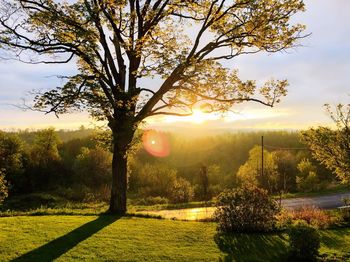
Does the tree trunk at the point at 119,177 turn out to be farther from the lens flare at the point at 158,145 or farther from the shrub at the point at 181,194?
the lens flare at the point at 158,145

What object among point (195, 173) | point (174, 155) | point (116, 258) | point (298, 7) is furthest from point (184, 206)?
point (174, 155)

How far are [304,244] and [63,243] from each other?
27.9ft

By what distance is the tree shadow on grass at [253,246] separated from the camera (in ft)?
46.9

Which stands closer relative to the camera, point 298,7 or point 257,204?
point 257,204

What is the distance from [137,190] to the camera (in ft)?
195

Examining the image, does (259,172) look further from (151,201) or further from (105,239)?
(105,239)

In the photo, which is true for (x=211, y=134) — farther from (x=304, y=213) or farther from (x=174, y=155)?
(x=304, y=213)

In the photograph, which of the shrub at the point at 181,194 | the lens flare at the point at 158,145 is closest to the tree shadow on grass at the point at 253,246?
the shrub at the point at 181,194

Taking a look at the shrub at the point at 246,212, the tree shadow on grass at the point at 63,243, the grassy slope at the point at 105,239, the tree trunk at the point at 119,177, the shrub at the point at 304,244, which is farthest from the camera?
the tree trunk at the point at 119,177

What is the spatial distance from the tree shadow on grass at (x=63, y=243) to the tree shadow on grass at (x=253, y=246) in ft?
16.9

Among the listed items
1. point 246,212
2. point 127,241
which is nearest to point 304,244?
point 246,212

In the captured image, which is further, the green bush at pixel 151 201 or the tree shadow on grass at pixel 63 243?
the green bush at pixel 151 201

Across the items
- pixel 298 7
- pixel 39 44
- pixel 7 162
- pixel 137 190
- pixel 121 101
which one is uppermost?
pixel 298 7

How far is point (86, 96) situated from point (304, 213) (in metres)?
13.3
